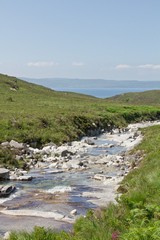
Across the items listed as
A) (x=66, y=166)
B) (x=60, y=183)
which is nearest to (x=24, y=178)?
(x=60, y=183)

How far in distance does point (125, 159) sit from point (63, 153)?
177 inches

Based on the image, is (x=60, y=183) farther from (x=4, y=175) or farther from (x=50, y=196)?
(x=4, y=175)

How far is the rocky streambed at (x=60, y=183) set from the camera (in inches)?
543

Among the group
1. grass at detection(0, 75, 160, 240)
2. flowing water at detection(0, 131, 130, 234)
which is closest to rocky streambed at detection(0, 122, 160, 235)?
flowing water at detection(0, 131, 130, 234)

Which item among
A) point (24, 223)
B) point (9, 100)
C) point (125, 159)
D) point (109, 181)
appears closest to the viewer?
point (24, 223)

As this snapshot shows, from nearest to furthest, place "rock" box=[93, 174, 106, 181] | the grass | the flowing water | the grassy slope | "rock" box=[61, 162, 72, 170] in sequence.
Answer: the grassy slope → the grass → the flowing water → "rock" box=[93, 174, 106, 181] → "rock" box=[61, 162, 72, 170]

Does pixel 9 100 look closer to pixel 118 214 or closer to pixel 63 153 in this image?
pixel 63 153

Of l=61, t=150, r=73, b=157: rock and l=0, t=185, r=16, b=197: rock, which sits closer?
l=0, t=185, r=16, b=197: rock

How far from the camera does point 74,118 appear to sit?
146 feet

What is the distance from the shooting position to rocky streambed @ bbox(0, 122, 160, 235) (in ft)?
45.2

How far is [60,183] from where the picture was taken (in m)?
19.6

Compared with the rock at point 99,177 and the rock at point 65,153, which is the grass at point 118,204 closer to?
the rock at point 99,177

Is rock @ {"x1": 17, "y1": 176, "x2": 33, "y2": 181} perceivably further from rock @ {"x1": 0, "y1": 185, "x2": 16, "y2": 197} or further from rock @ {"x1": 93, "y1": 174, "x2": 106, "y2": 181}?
rock @ {"x1": 93, "y1": 174, "x2": 106, "y2": 181}

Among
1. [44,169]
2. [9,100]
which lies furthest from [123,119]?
[44,169]
